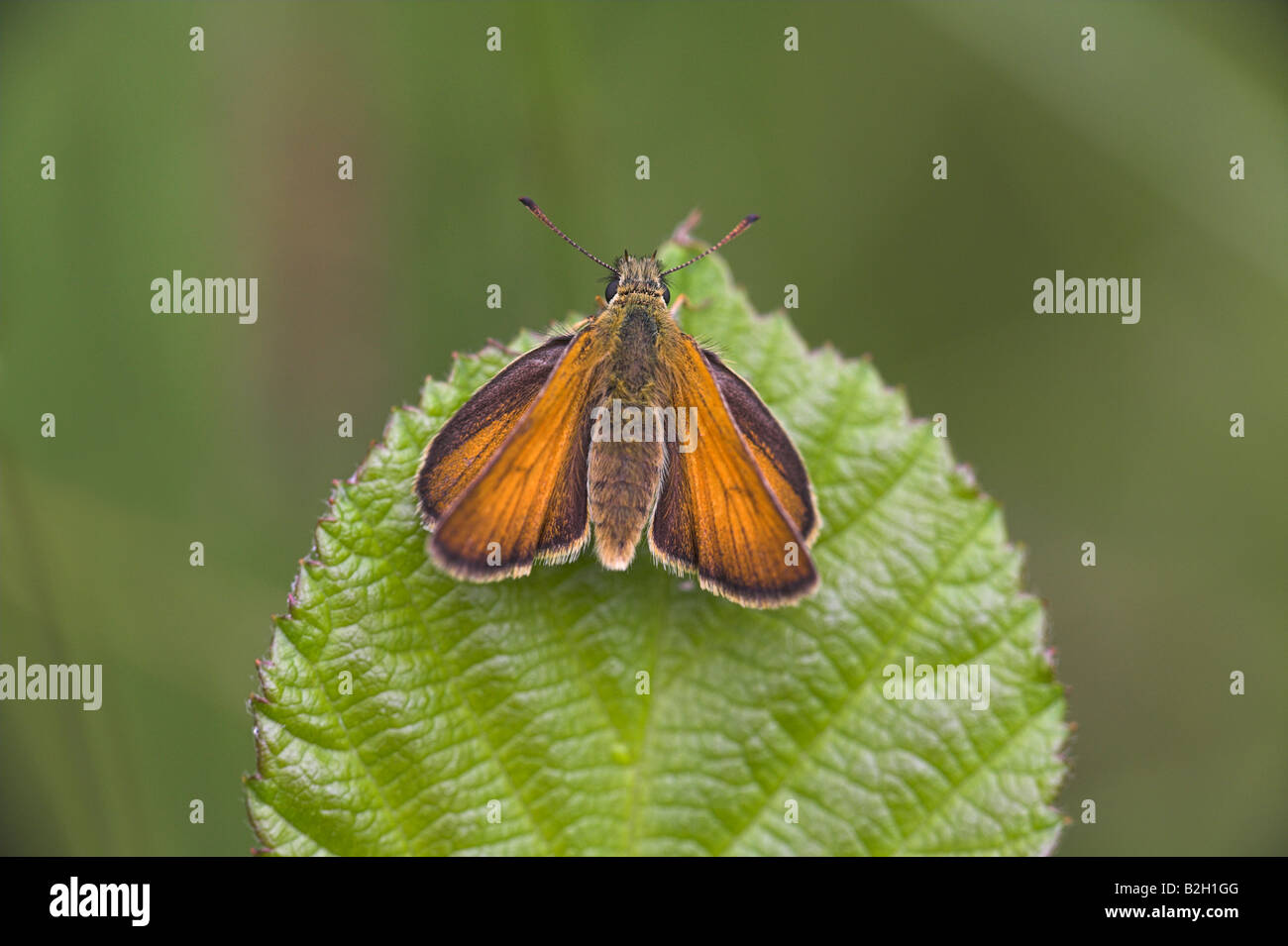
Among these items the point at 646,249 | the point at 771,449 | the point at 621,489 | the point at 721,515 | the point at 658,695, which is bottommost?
the point at 658,695

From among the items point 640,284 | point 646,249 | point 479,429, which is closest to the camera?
point 479,429

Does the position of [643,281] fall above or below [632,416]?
above

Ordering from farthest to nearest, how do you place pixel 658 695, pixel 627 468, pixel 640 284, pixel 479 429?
pixel 640 284
pixel 627 468
pixel 479 429
pixel 658 695

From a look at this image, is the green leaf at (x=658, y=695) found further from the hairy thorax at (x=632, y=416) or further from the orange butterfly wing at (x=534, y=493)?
the hairy thorax at (x=632, y=416)

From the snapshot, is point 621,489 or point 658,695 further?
point 621,489

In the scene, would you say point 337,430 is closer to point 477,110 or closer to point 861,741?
point 477,110

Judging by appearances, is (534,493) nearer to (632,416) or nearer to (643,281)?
(632,416)

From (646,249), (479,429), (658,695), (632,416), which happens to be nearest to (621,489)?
(632,416)
